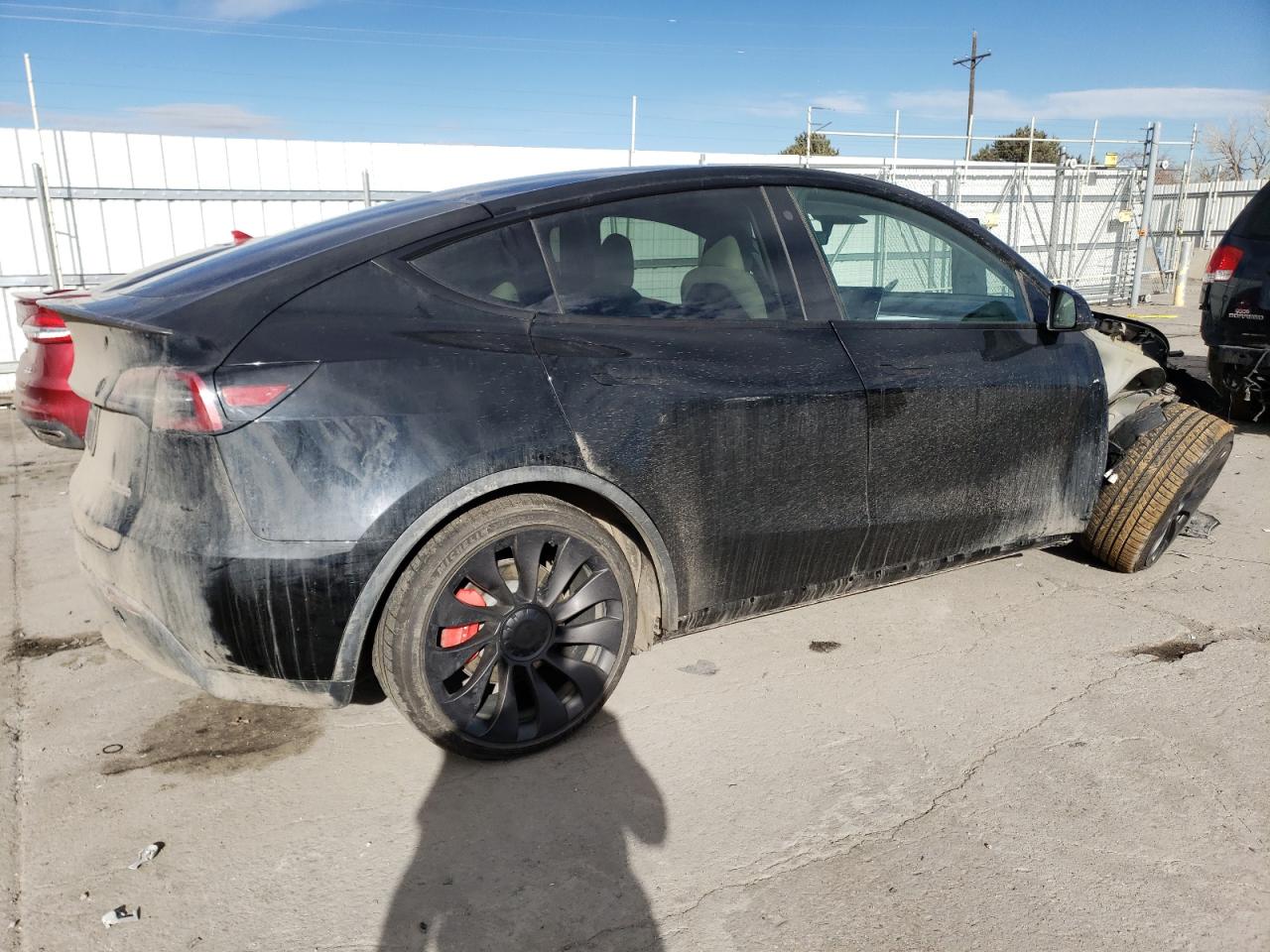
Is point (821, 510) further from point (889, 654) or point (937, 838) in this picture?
point (937, 838)

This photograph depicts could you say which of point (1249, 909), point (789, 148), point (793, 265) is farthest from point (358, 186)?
point (789, 148)

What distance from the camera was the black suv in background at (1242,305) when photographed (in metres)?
6.12

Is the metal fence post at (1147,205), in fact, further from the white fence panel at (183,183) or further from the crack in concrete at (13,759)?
the crack in concrete at (13,759)

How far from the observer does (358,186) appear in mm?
11438

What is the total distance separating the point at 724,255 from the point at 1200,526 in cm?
317

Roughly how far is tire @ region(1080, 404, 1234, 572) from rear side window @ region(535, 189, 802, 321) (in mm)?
1907

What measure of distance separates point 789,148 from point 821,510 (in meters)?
32.4

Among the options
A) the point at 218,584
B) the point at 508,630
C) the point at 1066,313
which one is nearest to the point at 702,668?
the point at 508,630

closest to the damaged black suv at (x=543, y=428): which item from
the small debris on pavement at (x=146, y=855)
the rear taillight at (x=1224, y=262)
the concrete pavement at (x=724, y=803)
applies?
the concrete pavement at (x=724, y=803)

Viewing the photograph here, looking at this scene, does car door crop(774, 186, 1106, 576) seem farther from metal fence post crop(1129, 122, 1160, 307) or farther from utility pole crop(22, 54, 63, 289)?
metal fence post crop(1129, 122, 1160, 307)

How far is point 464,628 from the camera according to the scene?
2.81 m

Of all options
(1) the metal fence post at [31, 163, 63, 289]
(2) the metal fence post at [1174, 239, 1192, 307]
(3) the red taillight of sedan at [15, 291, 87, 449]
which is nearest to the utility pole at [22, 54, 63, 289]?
(1) the metal fence post at [31, 163, 63, 289]

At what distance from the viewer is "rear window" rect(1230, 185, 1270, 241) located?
6.25 metres

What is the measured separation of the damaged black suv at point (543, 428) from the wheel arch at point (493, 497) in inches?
0.4
